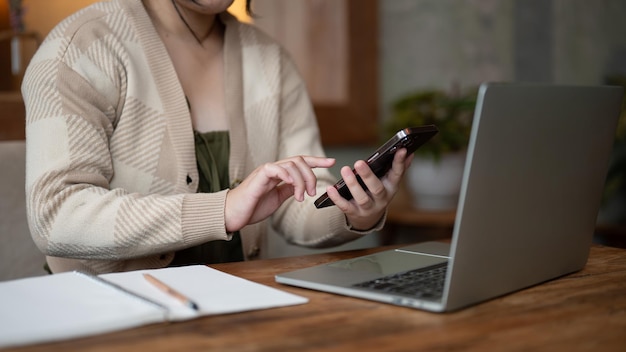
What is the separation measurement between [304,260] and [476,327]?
1.44ft

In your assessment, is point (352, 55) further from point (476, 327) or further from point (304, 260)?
point (476, 327)

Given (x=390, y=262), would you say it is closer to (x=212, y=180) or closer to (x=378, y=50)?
(x=212, y=180)

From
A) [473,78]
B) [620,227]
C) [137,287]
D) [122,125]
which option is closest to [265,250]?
[122,125]

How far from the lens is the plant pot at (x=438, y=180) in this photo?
247cm

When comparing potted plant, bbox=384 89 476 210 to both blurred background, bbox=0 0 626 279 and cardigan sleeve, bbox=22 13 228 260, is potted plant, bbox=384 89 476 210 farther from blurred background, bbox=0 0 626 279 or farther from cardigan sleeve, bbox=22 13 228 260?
cardigan sleeve, bbox=22 13 228 260

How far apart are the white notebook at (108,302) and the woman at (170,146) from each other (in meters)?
0.21

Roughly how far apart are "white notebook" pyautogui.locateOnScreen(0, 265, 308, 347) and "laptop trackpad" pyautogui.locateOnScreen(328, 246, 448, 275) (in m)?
0.16

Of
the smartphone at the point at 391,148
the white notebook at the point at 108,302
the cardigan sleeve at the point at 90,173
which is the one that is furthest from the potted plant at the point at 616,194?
the white notebook at the point at 108,302

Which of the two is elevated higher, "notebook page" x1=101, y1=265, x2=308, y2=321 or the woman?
the woman

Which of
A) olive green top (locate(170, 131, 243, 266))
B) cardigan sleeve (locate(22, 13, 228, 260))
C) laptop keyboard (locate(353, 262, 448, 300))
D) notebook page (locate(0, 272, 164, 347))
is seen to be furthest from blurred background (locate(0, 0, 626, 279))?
notebook page (locate(0, 272, 164, 347))

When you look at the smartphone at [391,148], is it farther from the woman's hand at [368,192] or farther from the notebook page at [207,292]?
the notebook page at [207,292]

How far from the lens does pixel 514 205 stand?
2.57ft

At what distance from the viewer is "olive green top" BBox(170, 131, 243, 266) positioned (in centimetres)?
136

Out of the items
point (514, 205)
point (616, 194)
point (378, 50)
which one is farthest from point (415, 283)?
point (616, 194)
